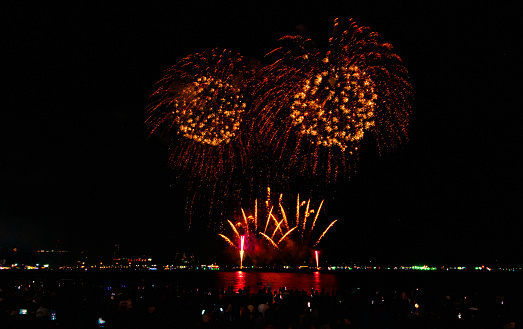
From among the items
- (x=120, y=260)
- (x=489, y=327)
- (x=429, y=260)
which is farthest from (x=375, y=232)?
(x=120, y=260)

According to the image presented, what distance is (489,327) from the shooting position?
1260 cm

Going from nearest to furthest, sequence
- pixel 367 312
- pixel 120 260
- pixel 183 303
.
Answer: pixel 367 312, pixel 183 303, pixel 120 260

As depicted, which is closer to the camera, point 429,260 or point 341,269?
point 429,260

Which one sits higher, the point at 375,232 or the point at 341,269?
the point at 375,232

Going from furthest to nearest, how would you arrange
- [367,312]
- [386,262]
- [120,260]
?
[120,260] < [386,262] < [367,312]

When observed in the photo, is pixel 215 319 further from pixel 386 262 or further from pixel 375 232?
pixel 386 262

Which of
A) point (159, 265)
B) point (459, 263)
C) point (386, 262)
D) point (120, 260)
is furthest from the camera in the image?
point (120, 260)

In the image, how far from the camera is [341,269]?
119750mm

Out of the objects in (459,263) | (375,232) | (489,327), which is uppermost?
(375,232)

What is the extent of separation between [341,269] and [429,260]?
24227mm

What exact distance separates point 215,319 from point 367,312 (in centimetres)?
428

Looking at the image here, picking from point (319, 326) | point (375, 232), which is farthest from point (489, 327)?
point (375, 232)

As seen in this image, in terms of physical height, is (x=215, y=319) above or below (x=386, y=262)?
below

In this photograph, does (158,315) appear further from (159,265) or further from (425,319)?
(159,265)
